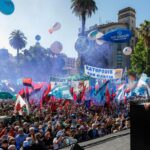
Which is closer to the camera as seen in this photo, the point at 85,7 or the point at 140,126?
the point at 140,126

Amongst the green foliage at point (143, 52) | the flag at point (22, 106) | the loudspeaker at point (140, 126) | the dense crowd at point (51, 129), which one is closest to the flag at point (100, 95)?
the dense crowd at point (51, 129)

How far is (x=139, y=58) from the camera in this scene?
144ft

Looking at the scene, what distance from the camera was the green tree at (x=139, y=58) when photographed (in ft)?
142

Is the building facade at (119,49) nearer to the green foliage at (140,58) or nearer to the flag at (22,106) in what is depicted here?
the green foliage at (140,58)

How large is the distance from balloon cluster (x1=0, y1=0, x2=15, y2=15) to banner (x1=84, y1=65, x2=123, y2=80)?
39.9 ft

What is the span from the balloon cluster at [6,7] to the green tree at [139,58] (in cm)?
3312

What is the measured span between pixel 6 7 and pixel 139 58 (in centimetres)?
3408

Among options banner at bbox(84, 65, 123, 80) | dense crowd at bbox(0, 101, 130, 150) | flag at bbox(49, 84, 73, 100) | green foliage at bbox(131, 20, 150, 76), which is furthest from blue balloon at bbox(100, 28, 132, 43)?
green foliage at bbox(131, 20, 150, 76)

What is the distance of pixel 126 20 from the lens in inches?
3460

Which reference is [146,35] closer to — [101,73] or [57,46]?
[57,46]

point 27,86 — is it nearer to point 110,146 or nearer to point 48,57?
point 110,146

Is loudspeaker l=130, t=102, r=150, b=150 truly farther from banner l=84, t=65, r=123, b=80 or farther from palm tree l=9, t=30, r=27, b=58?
palm tree l=9, t=30, r=27, b=58

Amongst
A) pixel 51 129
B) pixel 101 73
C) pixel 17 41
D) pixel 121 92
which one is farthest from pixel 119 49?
pixel 51 129

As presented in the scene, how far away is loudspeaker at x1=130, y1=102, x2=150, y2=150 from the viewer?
4.58m
